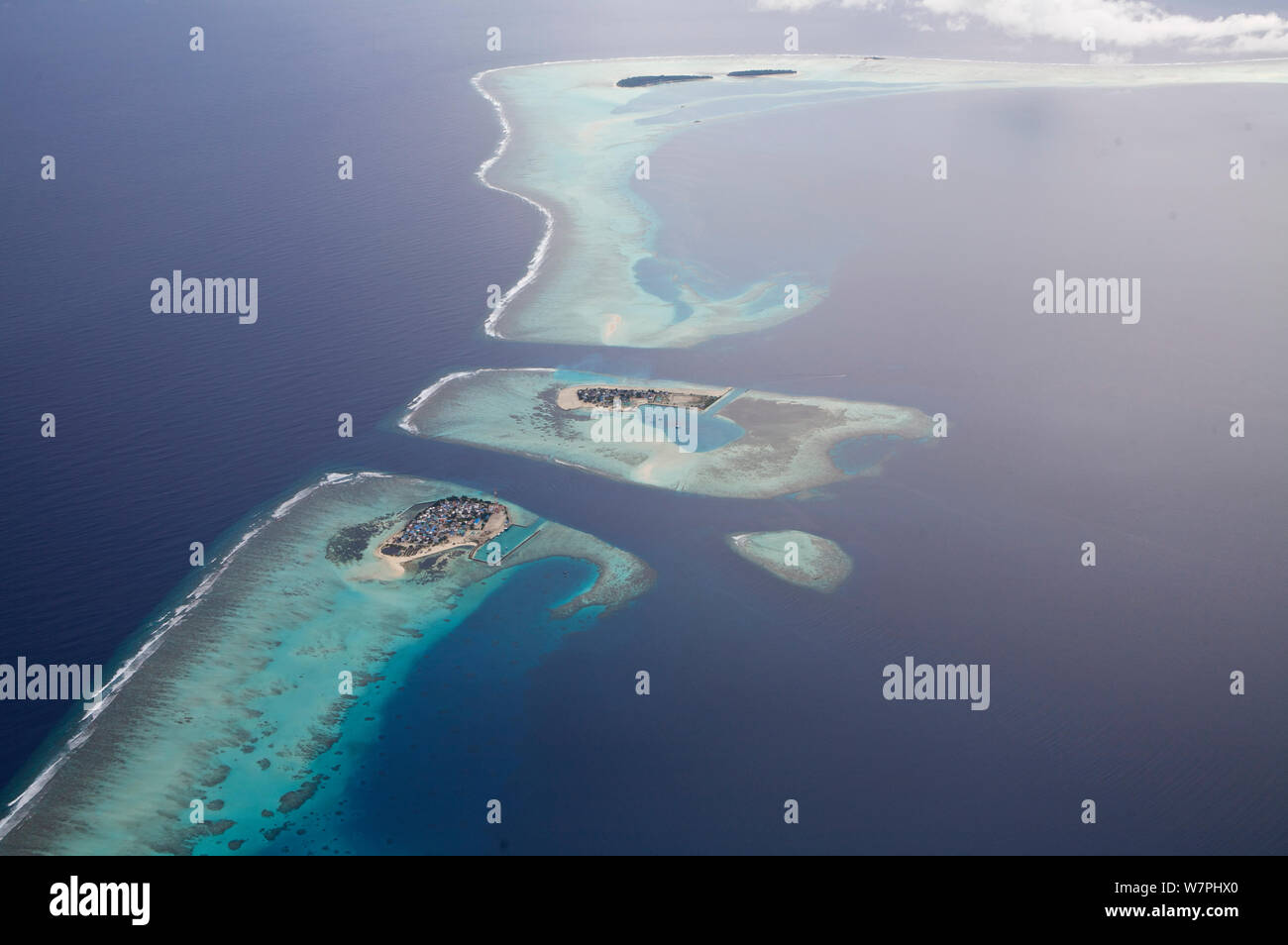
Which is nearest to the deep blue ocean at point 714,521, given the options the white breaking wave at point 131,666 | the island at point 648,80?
the white breaking wave at point 131,666

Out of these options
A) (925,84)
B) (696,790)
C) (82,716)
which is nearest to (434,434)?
(82,716)

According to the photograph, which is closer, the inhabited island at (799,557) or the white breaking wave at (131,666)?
the white breaking wave at (131,666)

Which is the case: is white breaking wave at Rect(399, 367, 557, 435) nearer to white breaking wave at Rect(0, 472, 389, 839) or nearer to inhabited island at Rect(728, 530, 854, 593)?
white breaking wave at Rect(0, 472, 389, 839)

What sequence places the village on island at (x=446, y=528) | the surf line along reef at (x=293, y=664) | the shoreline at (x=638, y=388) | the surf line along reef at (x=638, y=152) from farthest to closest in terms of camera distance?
the surf line along reef at (x=638, y=152) < the shoreline at (x=638, y=388) < the village on island at (x=446, y=528) < the surf line along reef at (x=293, y=664)

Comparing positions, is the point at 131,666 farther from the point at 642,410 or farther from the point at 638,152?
the point at 638,152

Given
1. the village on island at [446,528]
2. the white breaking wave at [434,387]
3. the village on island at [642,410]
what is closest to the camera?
the village on island at [446,528]

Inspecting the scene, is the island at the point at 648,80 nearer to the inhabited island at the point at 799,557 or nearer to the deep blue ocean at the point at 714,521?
the deep blue ocean at the point at 714,521

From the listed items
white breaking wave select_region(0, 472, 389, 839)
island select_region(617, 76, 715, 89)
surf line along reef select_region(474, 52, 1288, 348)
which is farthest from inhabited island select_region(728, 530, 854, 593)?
island select_region(617, 76, 715, 89)

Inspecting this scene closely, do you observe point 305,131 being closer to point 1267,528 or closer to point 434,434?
point 434,434
